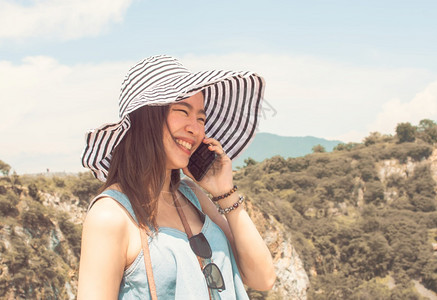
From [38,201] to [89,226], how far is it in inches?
837

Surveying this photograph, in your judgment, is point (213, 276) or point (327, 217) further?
point (327, 217)

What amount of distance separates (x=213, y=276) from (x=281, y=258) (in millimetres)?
30054

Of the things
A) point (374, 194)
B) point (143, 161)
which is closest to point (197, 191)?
point (143, 161)

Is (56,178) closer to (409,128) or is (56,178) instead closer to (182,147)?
(182,147)

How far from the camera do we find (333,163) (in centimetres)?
5869

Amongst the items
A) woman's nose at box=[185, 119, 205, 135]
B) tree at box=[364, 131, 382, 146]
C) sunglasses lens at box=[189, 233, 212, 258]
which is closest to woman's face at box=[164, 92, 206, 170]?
woman's nose at box=[185, 119, 205, 135]

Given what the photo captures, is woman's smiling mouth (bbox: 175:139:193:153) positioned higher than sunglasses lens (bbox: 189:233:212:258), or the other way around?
woman's smiling mouth (bbox: 175:139:193:153)

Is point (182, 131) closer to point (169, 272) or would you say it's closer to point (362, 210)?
point (169, 272)

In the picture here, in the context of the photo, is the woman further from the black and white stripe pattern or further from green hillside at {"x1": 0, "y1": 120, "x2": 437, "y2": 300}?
green hillside at {"x1": 0, "y1": 120, "x2": 437, "y2": 300}

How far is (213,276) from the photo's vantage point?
1.65m

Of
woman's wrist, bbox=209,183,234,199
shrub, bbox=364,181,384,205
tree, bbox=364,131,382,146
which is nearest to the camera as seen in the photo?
woman's wrist, bbox=209,183,234,199

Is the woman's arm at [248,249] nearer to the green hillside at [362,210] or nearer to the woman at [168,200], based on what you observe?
the woman at [168,200]

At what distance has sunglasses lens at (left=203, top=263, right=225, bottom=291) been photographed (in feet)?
5.36

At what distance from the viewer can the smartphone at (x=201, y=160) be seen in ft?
6.63
